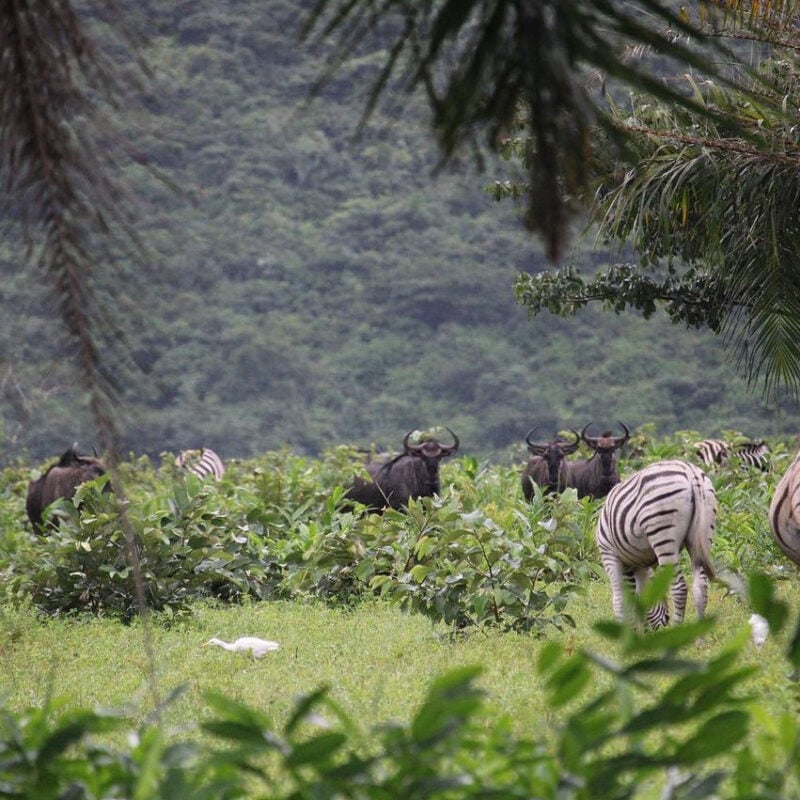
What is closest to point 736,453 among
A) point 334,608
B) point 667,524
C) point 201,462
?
point 201,462

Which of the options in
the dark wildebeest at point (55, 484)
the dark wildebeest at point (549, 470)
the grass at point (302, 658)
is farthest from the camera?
the dark wildebeest at point (549, 470)

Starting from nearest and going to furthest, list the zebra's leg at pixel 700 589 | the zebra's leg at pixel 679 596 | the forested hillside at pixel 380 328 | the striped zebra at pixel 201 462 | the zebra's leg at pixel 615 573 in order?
the zebra's leg at pixel 700 589
the zebra's leg at pixel 679 596
the zebra's leg at pixel 615 573
the striped zebra at pixel 201 462
the forested hillside at pixel 380 328

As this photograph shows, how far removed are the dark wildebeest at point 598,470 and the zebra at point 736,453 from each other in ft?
5.47

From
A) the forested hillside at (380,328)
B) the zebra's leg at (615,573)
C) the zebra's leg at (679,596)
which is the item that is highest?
the zebra's leg at (679,596)

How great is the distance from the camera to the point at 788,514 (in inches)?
273

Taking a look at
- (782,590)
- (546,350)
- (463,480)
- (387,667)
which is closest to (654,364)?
(546,350)

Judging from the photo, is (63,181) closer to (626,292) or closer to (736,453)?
(626,292)

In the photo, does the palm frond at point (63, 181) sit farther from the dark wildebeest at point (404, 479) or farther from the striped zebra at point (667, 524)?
the dark wildebeest at point (404, 479)

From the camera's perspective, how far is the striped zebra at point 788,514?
22.5 feet

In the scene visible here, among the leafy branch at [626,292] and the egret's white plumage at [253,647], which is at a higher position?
the leafy branch at [626,292]

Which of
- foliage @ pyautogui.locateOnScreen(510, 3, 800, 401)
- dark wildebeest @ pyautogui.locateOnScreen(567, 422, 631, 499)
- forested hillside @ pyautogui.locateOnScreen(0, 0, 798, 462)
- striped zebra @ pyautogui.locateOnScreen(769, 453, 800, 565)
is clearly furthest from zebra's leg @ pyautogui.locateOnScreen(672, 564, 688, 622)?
forested hillside @ pyautogui.locateOnScreen(0, 0, 798, 462)

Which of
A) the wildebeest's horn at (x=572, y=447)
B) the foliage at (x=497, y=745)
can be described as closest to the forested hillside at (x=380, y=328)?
the wildebeest's horn at (x=572, y=447)

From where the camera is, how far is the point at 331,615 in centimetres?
966

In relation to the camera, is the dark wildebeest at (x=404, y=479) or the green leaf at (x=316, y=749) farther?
the dark wildebeest at (x=404, y=479)
